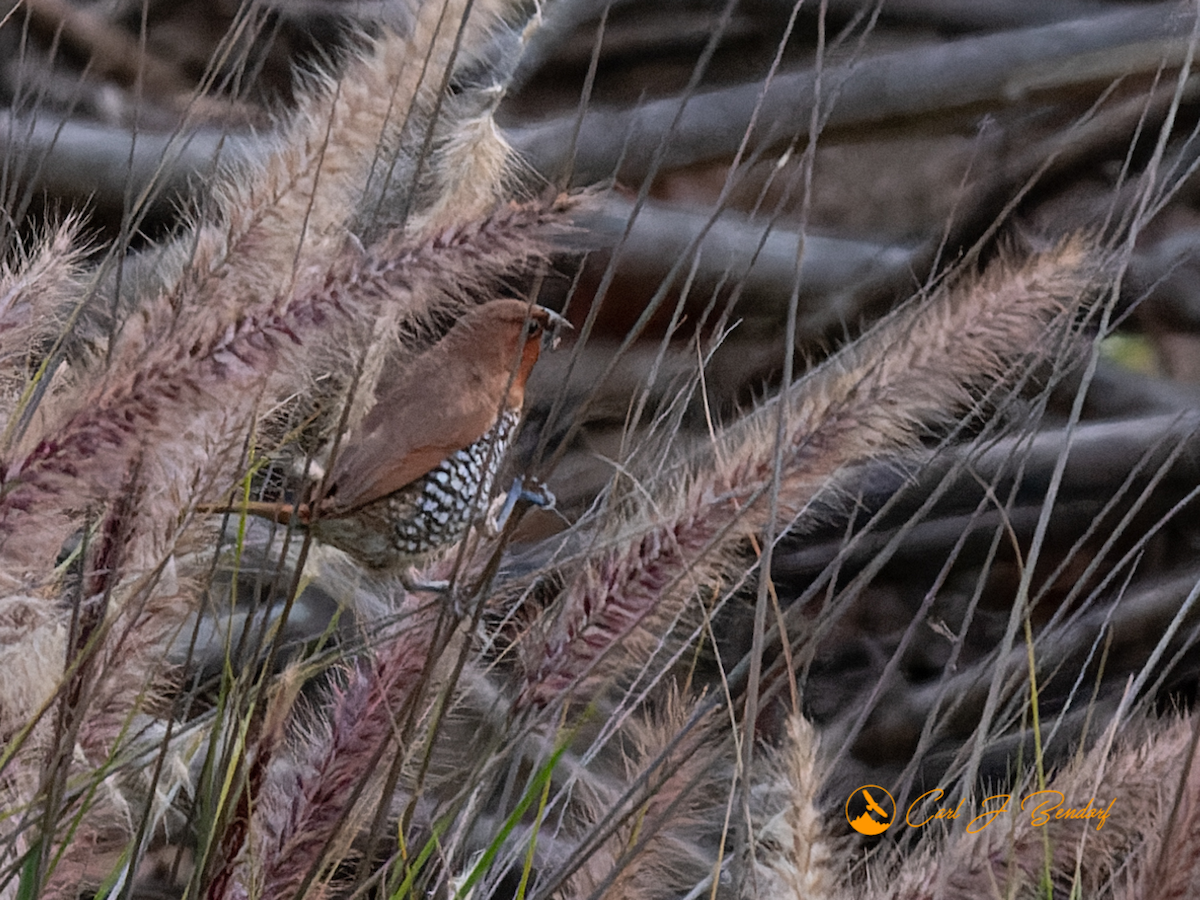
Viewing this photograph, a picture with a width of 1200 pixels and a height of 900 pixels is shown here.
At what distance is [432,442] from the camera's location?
1.79ft

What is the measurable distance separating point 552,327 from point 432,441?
93 millimetres

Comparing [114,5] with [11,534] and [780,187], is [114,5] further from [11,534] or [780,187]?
[11,534]

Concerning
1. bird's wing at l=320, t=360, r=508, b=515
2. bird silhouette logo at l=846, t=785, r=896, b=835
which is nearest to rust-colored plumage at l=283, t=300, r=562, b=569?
bird's wing at l=320, t=360, r=508, b=515

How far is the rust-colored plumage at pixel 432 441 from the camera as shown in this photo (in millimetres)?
534

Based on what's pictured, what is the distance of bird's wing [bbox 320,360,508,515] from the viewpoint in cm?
53

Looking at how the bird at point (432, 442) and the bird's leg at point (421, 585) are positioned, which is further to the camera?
the bird at point (432, 442)

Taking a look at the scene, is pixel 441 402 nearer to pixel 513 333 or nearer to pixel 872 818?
pixel 513 333

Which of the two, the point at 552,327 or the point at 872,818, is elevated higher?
the point at 552,327

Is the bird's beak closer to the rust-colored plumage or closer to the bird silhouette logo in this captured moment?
A: the rust-colored plumage

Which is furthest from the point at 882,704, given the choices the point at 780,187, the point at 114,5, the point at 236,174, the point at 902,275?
the point at 114,5

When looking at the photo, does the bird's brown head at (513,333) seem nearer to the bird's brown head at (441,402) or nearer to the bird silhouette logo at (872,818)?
the bird's brown head at (441,402)

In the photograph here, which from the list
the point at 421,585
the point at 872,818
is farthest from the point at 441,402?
the point at 872,818

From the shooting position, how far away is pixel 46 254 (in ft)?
1.20

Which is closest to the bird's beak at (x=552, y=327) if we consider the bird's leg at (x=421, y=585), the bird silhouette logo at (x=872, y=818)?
the bird's leg at (x=421, y=585)
